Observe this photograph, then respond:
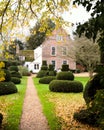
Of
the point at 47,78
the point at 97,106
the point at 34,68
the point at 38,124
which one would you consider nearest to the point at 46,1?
the point at 38,124

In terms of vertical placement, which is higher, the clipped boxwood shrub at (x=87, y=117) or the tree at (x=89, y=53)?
the tree at (x=89, y=53)

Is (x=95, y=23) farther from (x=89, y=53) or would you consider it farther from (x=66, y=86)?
(x=89, y=53)

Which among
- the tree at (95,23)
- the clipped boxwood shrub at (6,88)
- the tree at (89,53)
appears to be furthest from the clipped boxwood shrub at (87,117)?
the tree at (89,53)

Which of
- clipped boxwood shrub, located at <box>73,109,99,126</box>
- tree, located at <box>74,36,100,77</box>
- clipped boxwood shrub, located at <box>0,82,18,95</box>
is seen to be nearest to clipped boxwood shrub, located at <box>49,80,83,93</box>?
clipped boxwood shrub, located at <box>0,82,18,95</box>

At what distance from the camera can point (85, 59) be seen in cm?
4131

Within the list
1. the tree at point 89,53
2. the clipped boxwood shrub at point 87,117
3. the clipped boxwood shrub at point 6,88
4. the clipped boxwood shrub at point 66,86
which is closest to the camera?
the clipped boxwood shrub at point 87,117

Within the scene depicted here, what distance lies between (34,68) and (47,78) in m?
27.7

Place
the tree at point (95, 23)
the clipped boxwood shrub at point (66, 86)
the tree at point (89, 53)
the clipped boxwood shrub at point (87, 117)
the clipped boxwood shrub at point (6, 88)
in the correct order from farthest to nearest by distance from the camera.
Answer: the tree at point (89, 53) → the clipped boxwood shrub at point (66, 86) → the clipped boxwood shrub at point (6, 88) → the clipped boxwood shrub at point (87, 117) → the tree at point (95, 23)

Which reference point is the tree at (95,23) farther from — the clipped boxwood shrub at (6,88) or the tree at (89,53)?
the tree at (89,53)

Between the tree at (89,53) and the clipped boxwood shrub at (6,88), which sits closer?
the clipped boxwood shrub at (6,88)

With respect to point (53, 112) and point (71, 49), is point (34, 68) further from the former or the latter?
point (53, 112)

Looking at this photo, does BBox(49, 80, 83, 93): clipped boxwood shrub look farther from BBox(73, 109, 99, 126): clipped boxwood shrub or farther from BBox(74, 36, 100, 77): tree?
BBox(74, 36, 100, 77): tree

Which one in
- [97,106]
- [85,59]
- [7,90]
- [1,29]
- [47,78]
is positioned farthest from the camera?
[85,59]

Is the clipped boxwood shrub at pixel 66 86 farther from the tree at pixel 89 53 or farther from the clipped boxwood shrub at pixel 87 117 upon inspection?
the tree at pixel 89 53
